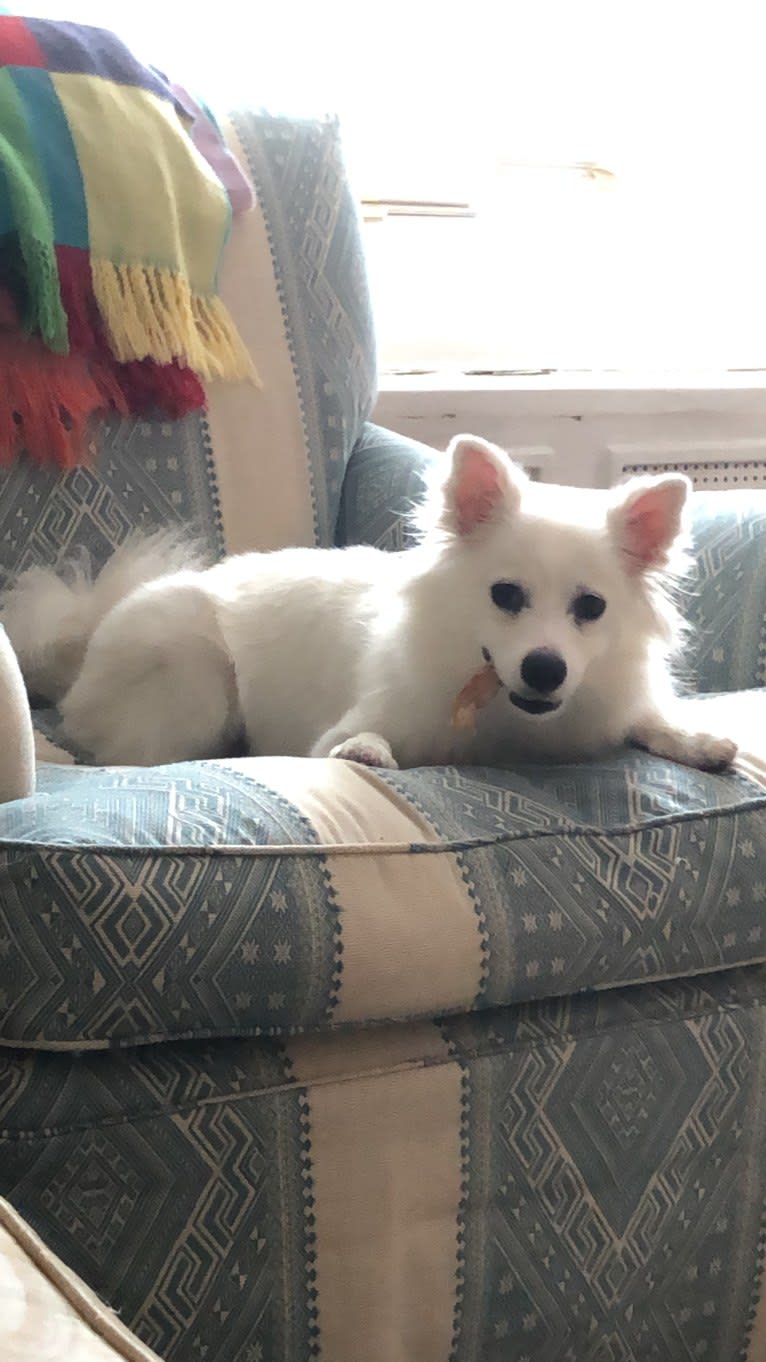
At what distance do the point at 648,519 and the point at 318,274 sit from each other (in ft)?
2.62

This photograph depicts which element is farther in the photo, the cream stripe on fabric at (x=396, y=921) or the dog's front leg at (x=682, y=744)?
the dog's front leg at (x=682, y=744)

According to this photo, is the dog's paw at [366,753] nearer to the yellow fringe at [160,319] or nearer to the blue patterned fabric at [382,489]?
the blue patterned fabric at [382,489]

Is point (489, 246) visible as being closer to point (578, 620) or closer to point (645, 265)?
point (645, 265)

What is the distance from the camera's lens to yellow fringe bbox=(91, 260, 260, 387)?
1.66m

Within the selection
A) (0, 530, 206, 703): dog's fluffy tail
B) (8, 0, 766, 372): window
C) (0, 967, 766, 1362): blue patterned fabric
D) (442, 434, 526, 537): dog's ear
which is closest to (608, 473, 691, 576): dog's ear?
(442, 434, 526, 537): dog's ear

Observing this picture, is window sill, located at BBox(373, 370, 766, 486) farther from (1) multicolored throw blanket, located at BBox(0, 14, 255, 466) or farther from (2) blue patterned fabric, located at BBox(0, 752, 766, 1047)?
(2) blue patterned fabric, located at BBox(0, 752, 766, 1047)

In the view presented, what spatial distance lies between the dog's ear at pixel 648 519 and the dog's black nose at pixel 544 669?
6.6 inches

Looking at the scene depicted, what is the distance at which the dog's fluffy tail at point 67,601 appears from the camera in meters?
1.65

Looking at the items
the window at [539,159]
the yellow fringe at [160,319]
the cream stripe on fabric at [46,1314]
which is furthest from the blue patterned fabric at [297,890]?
the window at [539,159]

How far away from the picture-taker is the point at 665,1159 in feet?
3.86

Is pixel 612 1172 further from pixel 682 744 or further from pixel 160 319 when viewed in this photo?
pixel 160 319

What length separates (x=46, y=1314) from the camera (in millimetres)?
640

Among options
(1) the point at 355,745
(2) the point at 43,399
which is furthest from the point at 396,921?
(2) the point at 43,399

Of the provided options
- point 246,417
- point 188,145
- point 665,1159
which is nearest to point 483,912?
point 665,1159
